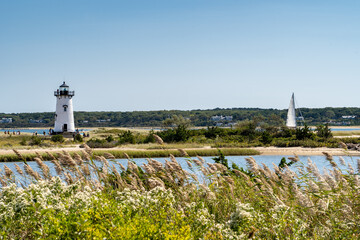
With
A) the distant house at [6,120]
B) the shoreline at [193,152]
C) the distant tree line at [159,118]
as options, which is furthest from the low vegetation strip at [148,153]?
the distant house at [6,120]

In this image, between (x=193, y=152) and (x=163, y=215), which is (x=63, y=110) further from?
(x=163, y=215)

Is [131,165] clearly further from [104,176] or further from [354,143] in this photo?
[354,143]

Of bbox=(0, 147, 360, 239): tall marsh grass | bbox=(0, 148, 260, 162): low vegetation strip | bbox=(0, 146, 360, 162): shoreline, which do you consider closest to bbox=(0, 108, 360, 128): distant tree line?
bbox=(0, 146, 360, 162): shoreline

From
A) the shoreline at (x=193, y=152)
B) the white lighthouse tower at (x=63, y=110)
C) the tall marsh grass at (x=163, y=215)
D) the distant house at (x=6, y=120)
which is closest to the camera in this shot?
the tall marsh grass at (x=163, y=215)

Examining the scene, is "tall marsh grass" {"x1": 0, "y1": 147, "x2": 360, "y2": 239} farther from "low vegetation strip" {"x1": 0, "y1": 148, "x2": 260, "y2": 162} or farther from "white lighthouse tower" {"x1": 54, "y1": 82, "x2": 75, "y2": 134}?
"white lighthouse tower" {"x1": 54, "y1": 82, "x2": 75, "y2": 134}

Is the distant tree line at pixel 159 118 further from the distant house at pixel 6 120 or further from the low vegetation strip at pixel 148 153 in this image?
the low vegetation strip at pixel 148 153

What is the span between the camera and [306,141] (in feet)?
132

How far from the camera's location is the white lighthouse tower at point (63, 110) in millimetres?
54062

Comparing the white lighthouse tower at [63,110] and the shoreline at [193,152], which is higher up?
the white lighthouse tower at [63,110]

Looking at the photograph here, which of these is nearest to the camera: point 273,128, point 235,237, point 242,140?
point 235,237

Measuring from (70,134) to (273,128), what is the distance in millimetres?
25552

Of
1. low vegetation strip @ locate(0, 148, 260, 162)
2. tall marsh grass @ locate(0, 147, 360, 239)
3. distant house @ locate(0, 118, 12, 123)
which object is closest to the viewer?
tall marsh grass @ locate(0, 147, 360, 239)

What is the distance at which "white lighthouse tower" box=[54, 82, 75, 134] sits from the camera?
54.1 metres

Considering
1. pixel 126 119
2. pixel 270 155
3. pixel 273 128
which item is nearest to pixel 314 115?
pixel 126 119
